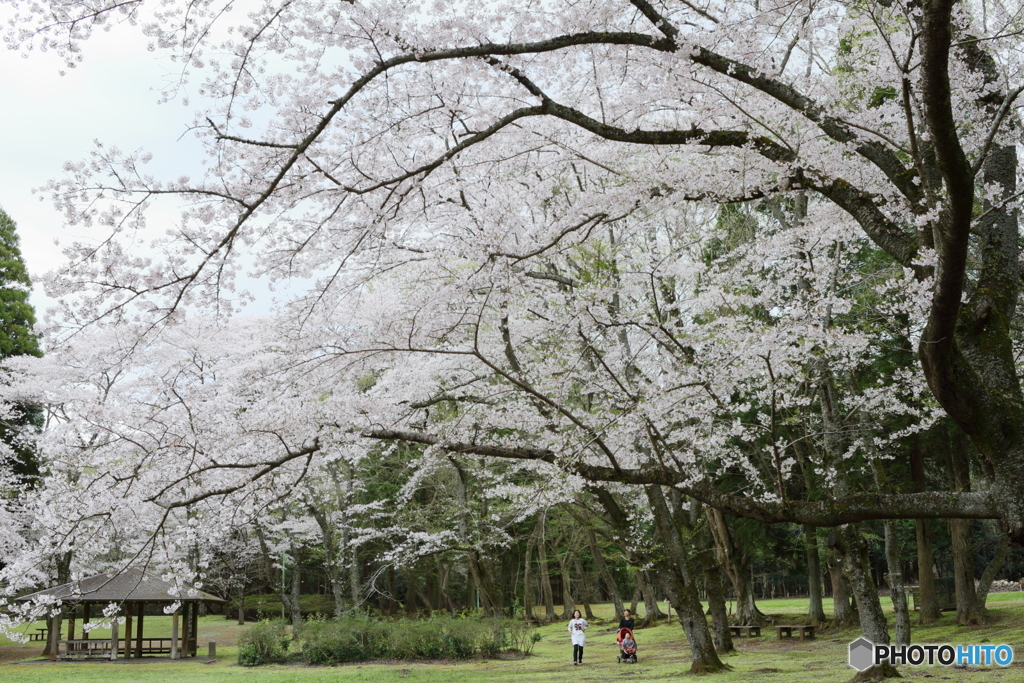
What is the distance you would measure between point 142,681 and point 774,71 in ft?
46.0

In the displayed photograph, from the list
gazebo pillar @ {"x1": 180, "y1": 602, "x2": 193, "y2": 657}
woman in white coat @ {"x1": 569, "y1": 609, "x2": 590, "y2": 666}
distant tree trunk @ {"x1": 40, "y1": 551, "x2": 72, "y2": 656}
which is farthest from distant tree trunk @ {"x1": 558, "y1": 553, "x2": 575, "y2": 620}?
distant tree trunk @ {"x1": 40, "y1": 551, "x2": 72, "y2": 656}

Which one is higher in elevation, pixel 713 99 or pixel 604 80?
pixel 604 80

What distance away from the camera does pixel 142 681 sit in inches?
511

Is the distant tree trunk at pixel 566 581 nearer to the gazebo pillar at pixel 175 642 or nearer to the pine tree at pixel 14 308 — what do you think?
the gazebo pillar at pixel 175 642

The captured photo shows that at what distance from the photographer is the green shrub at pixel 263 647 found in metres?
16.0

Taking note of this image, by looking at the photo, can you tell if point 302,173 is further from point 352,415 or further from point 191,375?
point 191,375

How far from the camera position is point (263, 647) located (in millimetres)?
16156

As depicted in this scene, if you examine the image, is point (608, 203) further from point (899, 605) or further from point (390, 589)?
point (390, 589)

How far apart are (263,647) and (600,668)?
318 inches

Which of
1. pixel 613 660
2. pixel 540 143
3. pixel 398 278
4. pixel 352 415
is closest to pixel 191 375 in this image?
pixel 398 278

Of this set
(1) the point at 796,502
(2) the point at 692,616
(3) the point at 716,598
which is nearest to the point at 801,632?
(3) the point at 716,598

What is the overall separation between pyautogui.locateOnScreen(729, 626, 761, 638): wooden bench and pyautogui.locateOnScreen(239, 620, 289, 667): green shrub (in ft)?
32.4

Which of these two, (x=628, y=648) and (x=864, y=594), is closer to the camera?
(x=864, y=594)

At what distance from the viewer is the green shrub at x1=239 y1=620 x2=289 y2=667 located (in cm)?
1598
